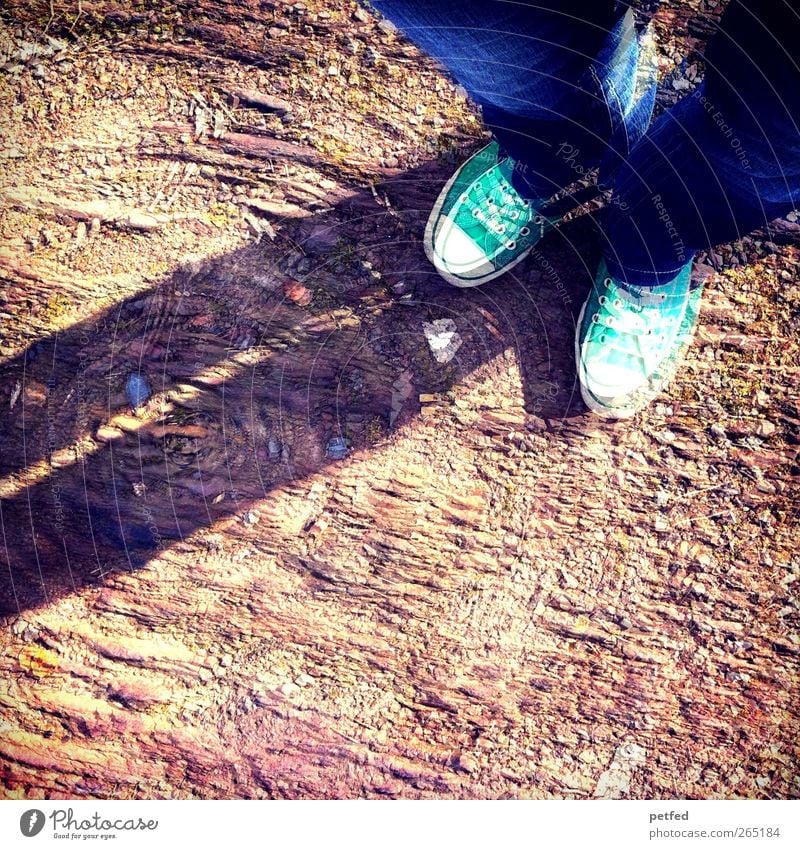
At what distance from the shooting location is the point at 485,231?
2475 mm

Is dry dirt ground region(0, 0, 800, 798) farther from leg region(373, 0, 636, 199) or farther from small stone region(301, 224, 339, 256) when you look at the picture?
leg region(373, 0, 636, 199)

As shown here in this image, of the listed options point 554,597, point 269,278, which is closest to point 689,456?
point 554,597

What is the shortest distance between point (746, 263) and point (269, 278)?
2.00 meters

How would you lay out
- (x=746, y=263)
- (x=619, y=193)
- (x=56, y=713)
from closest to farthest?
(x=619, y=193)
(x=56, y=713)
(x=746, y=263)

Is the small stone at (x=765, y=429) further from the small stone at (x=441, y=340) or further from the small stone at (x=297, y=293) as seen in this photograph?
the small stone at (x=297, y=293)

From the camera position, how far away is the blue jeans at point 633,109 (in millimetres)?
1517

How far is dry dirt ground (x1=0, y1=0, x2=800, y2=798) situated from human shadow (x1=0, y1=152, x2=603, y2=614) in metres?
0.01

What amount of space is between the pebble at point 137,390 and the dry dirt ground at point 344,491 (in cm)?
2

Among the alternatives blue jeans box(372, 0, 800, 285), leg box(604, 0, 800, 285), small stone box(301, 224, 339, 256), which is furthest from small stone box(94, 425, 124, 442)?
leg box(604, 0, 800, 285)

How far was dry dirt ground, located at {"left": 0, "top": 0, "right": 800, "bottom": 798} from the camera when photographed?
7.86 ft

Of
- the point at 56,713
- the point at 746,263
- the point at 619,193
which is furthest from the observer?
the point at 746,263

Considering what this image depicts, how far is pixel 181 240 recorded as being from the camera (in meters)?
2.53

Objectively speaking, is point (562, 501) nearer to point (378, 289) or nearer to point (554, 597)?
point (554, 597)

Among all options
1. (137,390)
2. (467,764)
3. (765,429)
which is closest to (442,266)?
(137,390)
